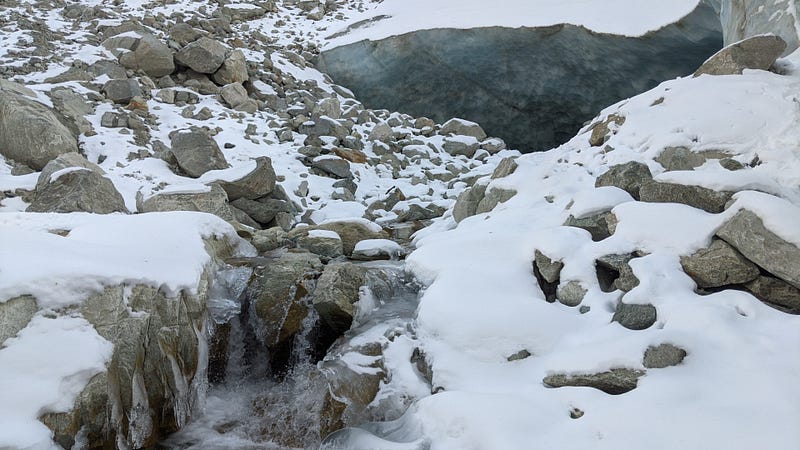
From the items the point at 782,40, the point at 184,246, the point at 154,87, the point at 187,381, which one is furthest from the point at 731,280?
the point at 154,87

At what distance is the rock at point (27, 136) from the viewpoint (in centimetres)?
756

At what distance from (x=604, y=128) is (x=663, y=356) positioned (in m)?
3.90

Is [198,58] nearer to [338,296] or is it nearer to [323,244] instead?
[323,244]

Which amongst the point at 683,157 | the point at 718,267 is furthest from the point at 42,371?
the point at 683,157

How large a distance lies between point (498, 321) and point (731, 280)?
1702 millimetres

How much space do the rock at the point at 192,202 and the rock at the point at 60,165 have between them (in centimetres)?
92

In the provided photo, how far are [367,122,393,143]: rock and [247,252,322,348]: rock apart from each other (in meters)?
7.30

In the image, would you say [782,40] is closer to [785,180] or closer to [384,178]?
[785,180]

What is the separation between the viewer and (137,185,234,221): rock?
23.8 ft

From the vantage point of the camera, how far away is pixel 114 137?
906 cm

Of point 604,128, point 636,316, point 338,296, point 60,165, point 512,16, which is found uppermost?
point 512,16

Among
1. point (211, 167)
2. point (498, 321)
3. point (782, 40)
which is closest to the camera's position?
point (498, 321)

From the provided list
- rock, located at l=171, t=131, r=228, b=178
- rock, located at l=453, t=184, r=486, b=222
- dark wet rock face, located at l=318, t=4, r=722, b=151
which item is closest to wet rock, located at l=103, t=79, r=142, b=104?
rock, located at l=171, t=131, r=228, b=178

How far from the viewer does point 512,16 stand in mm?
12867
